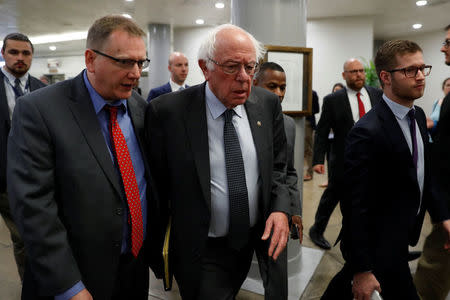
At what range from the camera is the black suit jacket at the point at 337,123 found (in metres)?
3.44

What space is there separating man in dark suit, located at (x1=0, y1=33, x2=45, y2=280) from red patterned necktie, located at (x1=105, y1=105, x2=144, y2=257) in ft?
5.29

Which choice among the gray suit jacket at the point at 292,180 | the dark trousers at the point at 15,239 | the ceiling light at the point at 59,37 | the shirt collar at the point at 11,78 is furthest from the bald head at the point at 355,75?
the ceiling light at the point at 59,37

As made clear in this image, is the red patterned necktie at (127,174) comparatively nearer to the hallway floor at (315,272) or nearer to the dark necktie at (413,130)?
the dark necktie at (413,130)

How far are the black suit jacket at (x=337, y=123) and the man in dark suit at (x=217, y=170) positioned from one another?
2.03 meters

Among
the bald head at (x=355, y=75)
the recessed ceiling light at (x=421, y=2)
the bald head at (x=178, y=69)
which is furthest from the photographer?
the recessed ceiling light at (x=421, y=2)

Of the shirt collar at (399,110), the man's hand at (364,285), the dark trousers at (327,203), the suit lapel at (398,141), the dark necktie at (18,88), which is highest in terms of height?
the dark necktie at (18,88)

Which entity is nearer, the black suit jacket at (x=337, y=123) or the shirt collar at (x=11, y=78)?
the shirt collar at (x=11, y=78)

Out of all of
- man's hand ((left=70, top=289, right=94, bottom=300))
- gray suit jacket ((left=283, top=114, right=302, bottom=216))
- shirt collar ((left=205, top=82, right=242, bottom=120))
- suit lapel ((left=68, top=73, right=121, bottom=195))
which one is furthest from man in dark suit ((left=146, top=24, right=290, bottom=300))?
man's hand ((left=70, top=289, right=94, bottom=300))

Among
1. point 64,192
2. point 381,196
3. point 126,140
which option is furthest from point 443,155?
point 64,192

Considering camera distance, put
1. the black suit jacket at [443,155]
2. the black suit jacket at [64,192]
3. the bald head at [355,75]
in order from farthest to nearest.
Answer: the bald head at [355,75], the black suit jacket at [443,155], the black suit jacket at [64,192]

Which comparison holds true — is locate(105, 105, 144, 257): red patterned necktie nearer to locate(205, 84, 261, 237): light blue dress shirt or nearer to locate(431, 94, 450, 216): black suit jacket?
locate(205, 84, 261, 237): light blue dress shirt

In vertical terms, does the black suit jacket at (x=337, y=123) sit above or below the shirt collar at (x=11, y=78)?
below

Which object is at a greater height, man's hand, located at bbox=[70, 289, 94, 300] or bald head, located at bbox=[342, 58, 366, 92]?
bald head, located at bbox=[342, 58, 366, 92]

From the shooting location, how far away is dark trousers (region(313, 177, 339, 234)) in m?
3.52
